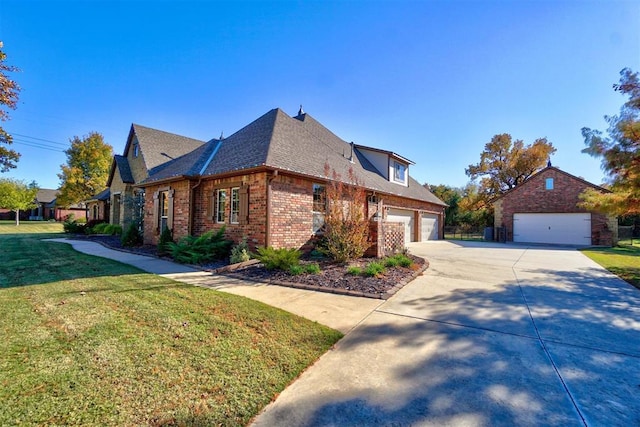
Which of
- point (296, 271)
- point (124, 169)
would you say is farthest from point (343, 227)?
point (124, 169)

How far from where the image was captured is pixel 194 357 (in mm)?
2854

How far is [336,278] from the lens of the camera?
6.54 m

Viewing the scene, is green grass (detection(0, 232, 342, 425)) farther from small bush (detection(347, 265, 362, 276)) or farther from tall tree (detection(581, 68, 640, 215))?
tall tree (detection(581, 68, 640, 215))

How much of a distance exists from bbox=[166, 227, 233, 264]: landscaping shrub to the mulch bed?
0.48 meters

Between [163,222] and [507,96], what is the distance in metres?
15.4

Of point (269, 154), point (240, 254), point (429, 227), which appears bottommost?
point (240, 254)

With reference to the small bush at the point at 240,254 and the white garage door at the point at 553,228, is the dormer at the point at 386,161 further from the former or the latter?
the small bush at the point at 240,254

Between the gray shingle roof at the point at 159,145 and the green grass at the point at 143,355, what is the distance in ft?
42.6

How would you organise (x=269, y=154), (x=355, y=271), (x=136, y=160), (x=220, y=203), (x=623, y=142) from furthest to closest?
(x=136, y=160) → (x=220, y=203) → (x=269, y=154) → (x=623, y=142) → (x=355, y=271)

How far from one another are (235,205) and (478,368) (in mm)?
8503

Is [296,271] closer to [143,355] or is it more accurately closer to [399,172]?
[143,355]

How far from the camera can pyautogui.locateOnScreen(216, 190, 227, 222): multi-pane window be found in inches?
391

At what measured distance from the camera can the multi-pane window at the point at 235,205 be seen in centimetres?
948

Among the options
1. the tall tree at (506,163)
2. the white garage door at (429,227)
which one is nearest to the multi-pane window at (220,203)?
the white garage door at (429,227)
